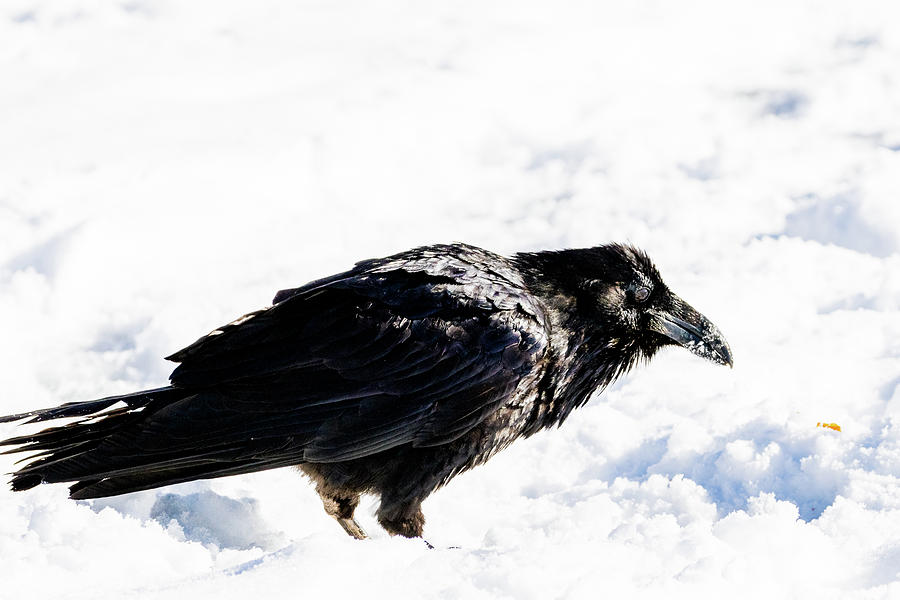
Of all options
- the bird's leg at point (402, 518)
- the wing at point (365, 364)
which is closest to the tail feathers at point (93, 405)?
the wing at point (365, 364)

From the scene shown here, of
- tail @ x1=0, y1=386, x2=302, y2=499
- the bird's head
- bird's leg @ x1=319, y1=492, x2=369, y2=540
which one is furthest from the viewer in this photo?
the bird's head

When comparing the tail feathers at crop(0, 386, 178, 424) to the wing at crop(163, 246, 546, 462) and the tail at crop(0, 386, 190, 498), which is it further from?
the wing at crop(163, 246, 546, 462)

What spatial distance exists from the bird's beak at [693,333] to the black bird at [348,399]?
0.75 m

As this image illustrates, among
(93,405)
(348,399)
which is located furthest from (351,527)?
(93,405)

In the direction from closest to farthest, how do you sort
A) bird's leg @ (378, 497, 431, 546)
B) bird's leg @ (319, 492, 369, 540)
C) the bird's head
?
1. bird's leg @ (378, 497, 431, 546)
2. bird's leg @ (319, 492, 369, 540)
3. the bird's head

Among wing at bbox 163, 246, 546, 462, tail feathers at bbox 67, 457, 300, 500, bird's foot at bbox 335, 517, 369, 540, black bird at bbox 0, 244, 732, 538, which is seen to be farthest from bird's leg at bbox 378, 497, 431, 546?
tail feathers at bbox 67, 457, 300, 500

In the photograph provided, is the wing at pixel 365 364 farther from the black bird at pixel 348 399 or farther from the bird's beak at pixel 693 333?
the bird's beak at pixel 693 333

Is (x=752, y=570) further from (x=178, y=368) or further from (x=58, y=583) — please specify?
(x=58, y=583)

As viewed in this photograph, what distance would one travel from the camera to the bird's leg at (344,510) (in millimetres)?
4098

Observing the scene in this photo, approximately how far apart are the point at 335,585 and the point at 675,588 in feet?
3.49

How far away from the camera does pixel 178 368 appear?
12.9 ft

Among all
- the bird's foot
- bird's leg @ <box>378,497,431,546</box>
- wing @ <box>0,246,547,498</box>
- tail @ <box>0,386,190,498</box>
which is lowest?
the bird's foot

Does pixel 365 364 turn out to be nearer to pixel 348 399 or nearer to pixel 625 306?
pixel 348 399

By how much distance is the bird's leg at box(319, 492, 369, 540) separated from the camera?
161 inches
